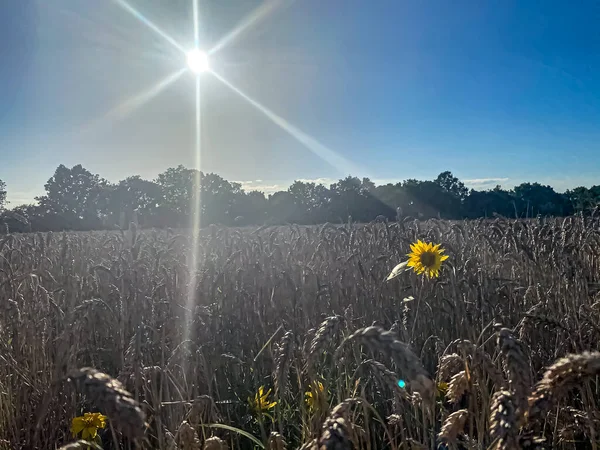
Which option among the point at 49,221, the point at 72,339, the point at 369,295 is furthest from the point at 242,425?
the point at 49,221

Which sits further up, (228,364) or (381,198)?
(381,198)

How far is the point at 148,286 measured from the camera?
3.86 meters

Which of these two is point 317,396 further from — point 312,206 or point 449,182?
point 449,182

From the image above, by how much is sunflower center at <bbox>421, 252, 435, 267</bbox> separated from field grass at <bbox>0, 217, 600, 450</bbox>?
0.14 m

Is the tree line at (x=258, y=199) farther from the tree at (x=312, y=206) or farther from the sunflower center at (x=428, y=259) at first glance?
the sunflower center at (x=428, y=259)

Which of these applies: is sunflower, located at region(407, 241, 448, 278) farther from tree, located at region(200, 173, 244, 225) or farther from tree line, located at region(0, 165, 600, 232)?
tree, located at region(200, 173, 244, 225)

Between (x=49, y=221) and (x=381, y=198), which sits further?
(x=381, y=198)

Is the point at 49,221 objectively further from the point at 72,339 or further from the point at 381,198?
the point at 381,198

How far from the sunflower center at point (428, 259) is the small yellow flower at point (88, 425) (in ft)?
6.71

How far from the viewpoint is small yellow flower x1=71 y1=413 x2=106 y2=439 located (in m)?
2.20

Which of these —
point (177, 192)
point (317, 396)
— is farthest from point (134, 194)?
point (317, 396)

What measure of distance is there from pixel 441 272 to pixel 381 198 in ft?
143

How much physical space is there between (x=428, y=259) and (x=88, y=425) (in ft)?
7.03

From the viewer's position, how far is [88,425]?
224 cm
